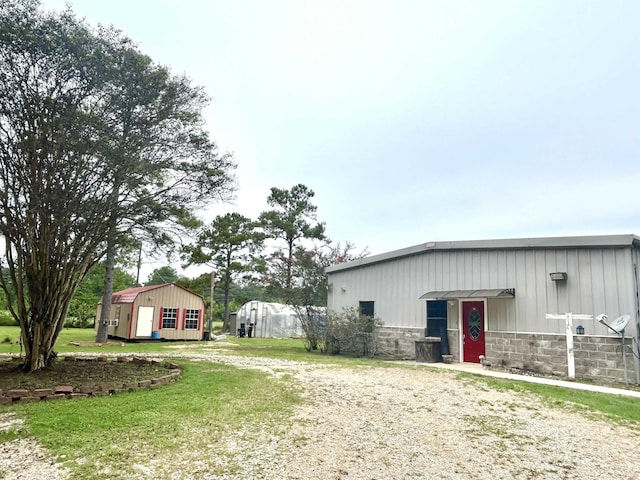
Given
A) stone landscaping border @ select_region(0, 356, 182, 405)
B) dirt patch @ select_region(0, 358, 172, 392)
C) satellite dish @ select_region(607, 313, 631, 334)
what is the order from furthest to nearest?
satellite dish @ select_region(607, 313, 631, 334), dirt patch @ select_region(0, 358, 172, 392), stone landscaping border @ select_region(0, 356, 182, 405)

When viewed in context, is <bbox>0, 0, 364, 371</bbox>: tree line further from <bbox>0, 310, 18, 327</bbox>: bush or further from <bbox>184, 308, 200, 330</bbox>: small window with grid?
<bbox>0, 310, 18, 327</bbox>: bush

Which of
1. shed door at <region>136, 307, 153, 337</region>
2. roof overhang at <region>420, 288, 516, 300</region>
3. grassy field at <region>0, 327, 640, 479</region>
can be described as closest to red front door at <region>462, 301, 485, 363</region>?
roof overhang at <region>420, 288, 516, 300</region>

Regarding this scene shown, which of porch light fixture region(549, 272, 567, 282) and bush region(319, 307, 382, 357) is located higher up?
porch light fixture region(549, 272, 567, 282)

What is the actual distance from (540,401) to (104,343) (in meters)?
16.0

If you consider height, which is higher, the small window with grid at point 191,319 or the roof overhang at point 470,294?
the roof overhang at point 470,294

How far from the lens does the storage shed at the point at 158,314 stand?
19641mm

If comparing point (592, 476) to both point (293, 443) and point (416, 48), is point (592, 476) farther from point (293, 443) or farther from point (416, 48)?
point (416, 48)

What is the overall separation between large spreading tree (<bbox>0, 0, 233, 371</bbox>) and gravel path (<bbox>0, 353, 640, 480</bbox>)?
4.82 m

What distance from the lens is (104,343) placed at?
1702 centimetres

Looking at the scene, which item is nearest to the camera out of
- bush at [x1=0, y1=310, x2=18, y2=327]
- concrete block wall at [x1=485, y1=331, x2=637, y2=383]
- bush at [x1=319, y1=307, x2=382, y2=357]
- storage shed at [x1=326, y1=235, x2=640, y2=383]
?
concrete block wall at [x1=485, y1=331, x2=637, y2=383]

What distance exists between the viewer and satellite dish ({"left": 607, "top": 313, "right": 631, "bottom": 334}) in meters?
8.71

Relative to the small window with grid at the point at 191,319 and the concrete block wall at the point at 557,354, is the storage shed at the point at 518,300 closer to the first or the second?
the concrete block wall at the point at 557,354

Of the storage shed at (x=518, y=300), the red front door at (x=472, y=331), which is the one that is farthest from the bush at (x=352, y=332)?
the red front door at (x=472, y=331)

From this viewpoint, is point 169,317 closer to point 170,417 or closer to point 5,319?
point 5,319
